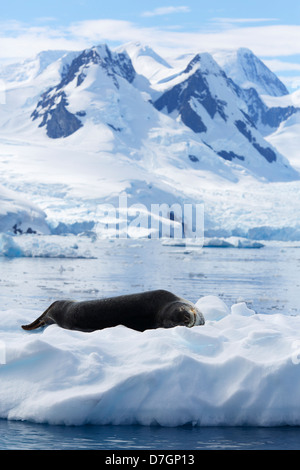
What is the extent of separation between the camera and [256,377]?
228 inches

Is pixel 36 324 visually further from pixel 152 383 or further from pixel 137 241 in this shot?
pixel 137 241

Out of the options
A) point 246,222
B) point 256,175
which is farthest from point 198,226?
point 256,175

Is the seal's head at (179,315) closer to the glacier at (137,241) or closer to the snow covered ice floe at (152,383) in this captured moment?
the glacier at (137,241)

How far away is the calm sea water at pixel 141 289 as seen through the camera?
16.8 feet

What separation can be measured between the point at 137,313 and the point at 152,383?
208 cm

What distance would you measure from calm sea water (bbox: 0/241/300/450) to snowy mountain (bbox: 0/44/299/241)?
39.9m

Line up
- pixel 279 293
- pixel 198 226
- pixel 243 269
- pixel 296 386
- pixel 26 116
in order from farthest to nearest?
pixel 26 116, pixel 198 226, pixel 243 269, pixel 279 293, pixel 296 386

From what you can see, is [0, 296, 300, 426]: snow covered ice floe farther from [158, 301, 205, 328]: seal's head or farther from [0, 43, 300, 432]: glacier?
[158, 301, 205, 328]: seal's head

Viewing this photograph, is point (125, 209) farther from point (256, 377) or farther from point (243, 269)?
point (256, 377)

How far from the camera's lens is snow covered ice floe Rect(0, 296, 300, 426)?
5.56 metres

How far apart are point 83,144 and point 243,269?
102 metres

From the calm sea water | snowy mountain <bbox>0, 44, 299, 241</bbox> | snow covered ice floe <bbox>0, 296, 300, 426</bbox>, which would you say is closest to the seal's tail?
snow covered ice floe <bbox>0, 296, 300, 426</bbox>

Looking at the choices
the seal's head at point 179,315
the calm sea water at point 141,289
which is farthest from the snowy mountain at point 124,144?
the seal's head at point 179,315

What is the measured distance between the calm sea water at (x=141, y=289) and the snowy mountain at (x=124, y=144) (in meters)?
39.9
